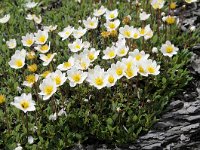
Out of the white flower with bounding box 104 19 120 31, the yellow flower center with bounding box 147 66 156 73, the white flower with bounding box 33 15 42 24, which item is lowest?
the yellow flower center with bounding box 147 66 156 73

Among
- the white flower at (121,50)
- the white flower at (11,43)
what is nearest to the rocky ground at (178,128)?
the white flower at (121,50)

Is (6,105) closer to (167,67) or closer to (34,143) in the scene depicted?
(34,143)

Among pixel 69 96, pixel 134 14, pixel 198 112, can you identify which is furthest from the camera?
pixel 134 14

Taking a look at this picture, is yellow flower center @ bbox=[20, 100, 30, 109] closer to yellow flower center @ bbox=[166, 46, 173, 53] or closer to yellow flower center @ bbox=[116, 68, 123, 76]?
yellow flower center @ bbox=[116, 68, 123, 76]

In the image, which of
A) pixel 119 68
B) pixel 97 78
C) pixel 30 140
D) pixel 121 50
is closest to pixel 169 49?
pixel 121 50

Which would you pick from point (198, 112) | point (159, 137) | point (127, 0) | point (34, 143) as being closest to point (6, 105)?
point (34, 143)

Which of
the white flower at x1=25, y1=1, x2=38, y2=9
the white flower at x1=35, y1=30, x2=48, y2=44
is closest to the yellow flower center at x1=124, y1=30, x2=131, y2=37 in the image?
the white flower at x1=35, y1=30, x2=48, y2=44

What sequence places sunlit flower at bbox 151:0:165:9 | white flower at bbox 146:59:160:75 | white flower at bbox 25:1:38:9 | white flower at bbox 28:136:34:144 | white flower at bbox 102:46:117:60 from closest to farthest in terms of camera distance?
1. white flower at bbox 28:136:34:144
2. white flower at bbox 146:59:160:75
3. white flower at bbox 102:46:117:60
4. sunlit flower at bbox 151:0:165:9
5. white flower at bbox 25:1:38:9
